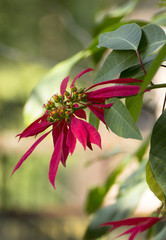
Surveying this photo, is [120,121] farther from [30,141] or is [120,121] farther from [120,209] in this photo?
[30,141]

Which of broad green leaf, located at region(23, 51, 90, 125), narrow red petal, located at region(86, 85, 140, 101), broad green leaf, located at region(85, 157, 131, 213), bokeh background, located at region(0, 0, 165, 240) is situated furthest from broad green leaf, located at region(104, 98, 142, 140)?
bokeh background, located at region(0, 0, 165, 240)

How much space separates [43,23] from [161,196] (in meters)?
3.06

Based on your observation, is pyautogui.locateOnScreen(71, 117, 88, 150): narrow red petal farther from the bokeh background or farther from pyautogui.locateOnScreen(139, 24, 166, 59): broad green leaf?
the bokeh background

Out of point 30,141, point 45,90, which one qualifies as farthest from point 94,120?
point 30,141

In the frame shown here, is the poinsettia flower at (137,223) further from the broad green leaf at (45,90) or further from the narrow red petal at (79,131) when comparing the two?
the broad green leaf at (45,90)

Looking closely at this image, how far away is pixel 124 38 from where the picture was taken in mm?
334

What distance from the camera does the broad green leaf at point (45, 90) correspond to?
0.58m

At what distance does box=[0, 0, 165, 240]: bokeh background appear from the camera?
2041 mm

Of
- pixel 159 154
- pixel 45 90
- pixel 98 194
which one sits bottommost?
pixel 98 194

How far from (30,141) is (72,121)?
1.64 meters

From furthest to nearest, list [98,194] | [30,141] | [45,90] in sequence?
[30,141] < [98,194] < [45,90]

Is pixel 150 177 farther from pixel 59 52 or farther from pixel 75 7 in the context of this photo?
pixel 59 52

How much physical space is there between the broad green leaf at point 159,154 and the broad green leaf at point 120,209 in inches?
13.0

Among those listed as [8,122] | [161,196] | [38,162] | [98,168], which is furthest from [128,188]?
[8,122]
